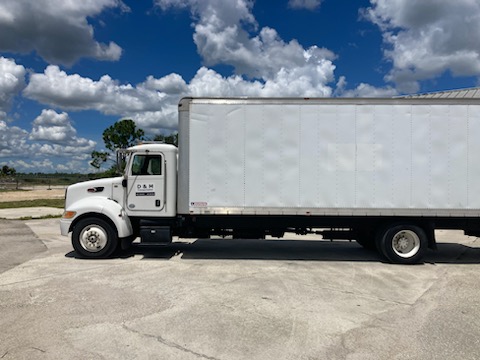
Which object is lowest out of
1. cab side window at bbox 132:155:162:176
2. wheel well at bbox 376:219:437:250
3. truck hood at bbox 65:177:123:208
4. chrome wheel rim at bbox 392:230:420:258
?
chrome wheel rim at bbox 392:230:420:258

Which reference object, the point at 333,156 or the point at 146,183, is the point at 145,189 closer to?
the point at 146,183

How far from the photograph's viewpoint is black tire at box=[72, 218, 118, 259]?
862cm

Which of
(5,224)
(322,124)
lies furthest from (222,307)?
(5,224)

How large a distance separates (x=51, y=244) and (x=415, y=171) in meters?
10.0

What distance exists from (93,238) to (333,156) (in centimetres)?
591

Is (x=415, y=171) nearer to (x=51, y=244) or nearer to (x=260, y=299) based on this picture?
(x=260, y=299)

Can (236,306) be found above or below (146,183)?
below

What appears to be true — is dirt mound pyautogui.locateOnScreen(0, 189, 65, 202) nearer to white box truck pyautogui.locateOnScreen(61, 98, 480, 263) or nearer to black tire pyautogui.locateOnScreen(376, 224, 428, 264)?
white box truck pyautogui.locateOnScreen(61, 98, 480, 263)

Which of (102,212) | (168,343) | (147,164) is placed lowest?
(168,343)

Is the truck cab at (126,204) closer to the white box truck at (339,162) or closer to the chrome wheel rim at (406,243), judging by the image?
the white box truck at (339,162)

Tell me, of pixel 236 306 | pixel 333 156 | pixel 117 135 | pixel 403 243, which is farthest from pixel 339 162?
pixel 117 135

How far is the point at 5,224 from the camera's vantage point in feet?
48.7

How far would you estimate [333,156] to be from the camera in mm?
8203

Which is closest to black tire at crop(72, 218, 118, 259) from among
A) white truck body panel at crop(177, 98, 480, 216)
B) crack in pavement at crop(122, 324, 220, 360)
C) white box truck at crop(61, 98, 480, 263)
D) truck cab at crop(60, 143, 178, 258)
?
truck cab at crop(60, 143, 178, 258)
